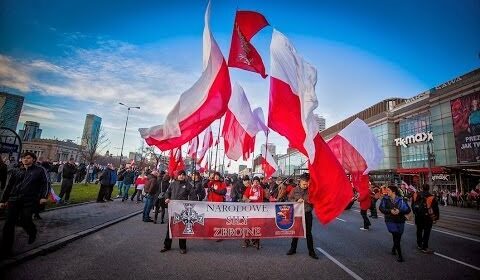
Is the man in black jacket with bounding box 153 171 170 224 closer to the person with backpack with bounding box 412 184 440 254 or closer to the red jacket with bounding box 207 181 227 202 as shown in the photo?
the red jacket with bounding box 207 181 227 202

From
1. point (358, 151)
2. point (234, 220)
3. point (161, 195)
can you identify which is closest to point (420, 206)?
point (358, 151)

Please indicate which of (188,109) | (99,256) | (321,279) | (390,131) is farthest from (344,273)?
(390,131)

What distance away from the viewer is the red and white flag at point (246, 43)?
290 inches

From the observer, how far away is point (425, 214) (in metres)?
7.99

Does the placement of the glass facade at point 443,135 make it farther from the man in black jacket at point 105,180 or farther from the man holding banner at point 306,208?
the man in black jacket at point 105,180

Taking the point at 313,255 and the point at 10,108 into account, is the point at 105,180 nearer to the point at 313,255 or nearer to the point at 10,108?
the point at 10,108

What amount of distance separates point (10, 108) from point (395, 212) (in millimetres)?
22560

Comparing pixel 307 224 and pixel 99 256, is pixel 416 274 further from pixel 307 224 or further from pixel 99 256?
pixel 99 256

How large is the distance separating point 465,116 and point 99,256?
46209mm

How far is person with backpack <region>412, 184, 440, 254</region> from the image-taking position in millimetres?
7891

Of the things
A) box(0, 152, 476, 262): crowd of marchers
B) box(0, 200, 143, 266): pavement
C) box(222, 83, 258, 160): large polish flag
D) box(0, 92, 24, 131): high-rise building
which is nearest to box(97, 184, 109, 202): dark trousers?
box(0, 200, 143, 266): pavement

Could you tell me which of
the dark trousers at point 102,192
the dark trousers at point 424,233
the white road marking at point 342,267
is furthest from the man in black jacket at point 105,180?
the dark trousers at point 424,233

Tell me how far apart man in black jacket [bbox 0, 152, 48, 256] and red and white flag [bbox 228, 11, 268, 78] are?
205 inches

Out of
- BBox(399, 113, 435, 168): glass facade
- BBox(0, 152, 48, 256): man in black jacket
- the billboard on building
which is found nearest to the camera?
BBox(0, 152, 48, 256): man in black jacket
